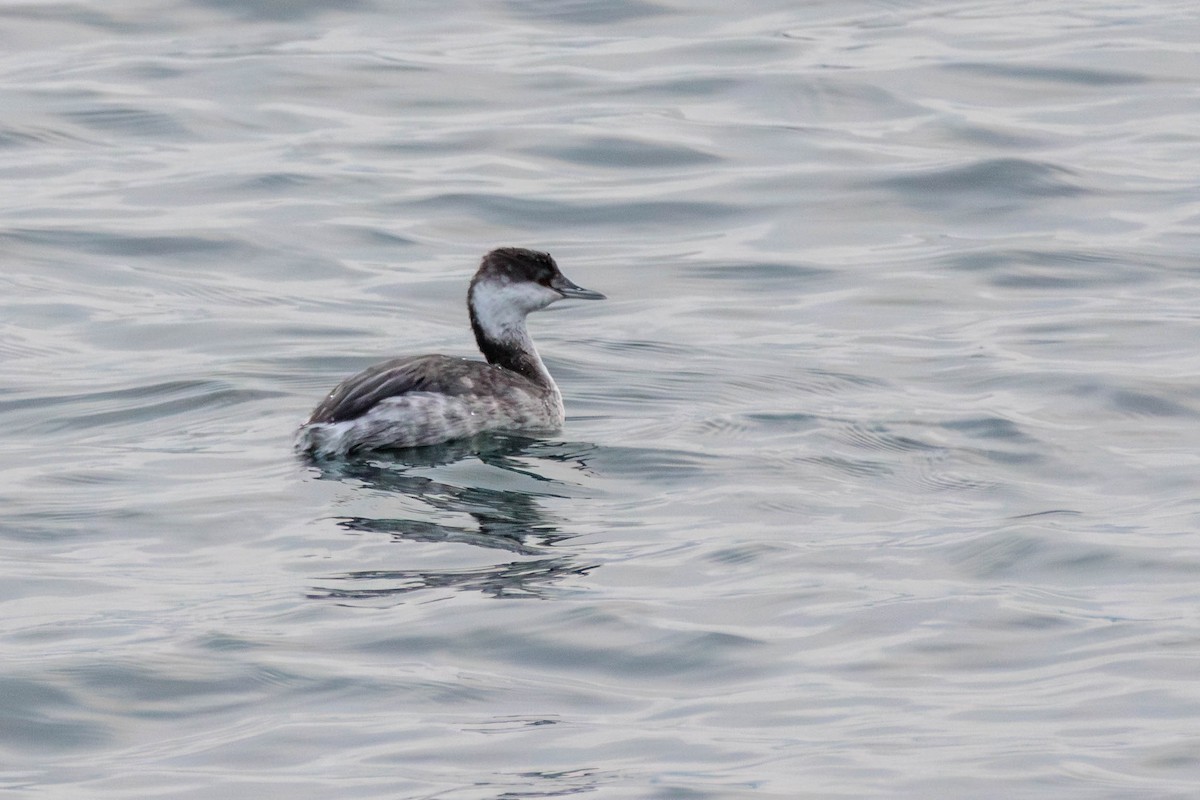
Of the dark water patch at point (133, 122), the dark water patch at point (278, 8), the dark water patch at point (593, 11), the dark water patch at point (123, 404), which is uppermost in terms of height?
the dark water patch at point (278, 8)

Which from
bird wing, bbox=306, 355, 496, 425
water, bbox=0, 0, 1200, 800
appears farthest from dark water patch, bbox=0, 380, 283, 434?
bird wing, bbox=306, 355, 496, 425

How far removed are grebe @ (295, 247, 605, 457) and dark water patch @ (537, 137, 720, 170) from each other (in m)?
5.10

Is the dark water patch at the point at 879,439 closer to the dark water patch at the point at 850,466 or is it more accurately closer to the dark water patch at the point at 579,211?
the dark water patch at the point at 850,466

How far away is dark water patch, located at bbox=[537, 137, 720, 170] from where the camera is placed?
52.5 feet

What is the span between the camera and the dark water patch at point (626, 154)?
16000 millimetres

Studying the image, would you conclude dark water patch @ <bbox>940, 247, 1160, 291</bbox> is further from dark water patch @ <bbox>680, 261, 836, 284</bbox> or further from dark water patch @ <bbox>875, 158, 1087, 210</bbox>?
dark water patch @ <bbox>875, 158, 1087, 210</bbox>

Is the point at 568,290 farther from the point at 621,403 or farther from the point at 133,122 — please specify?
the point at 133,122

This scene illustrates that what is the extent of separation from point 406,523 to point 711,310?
4393mm

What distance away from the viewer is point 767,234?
1434cm

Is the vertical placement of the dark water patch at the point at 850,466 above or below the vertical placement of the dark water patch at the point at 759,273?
below

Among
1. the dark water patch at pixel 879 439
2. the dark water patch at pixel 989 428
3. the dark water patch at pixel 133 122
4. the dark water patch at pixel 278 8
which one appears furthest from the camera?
the dark water patch at pixel 278 8

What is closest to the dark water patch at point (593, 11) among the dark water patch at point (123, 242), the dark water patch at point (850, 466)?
the dark water patch at point (123, 242)

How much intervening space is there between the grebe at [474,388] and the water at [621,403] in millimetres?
155

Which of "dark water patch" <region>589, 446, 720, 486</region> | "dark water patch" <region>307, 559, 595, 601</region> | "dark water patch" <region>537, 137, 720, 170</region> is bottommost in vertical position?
"dark water patch" <region>589, 446, 720, 486</region>
